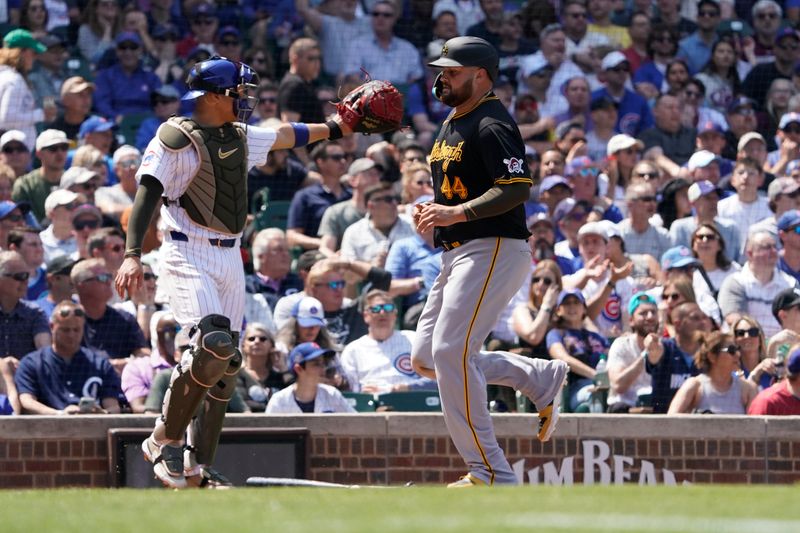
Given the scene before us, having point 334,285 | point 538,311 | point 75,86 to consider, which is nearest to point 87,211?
point 334,285

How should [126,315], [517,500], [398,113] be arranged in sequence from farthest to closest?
[126,315] → [398,113] → [517,500]

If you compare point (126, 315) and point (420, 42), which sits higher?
point (420, 42)

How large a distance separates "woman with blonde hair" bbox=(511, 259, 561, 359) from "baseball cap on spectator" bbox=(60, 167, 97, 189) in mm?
3517

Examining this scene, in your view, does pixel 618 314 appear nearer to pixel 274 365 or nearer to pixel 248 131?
pixel 274 365

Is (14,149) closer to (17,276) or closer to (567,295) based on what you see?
(17,276)

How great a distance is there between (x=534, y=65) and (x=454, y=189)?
8423 mm

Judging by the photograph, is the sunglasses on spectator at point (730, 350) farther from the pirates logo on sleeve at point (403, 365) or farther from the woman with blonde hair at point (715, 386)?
the pirates logo on sleeve at point (403, 365)

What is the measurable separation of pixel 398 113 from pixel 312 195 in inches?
183

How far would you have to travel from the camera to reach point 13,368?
953 centimetres

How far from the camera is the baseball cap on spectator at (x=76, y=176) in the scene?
11820mm

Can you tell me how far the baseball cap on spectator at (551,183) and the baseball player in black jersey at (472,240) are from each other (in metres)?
5.58

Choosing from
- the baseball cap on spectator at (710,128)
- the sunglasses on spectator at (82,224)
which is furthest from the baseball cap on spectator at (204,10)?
the baseball cap on spectator at (710,128)

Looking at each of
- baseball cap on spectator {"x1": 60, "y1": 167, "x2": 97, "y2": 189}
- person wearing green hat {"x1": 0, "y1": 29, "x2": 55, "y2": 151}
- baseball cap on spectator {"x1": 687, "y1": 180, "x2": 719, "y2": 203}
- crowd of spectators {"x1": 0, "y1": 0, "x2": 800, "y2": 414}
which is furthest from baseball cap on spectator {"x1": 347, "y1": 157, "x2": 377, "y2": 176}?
person wearing green hat {"x1": 0, "y1": 29, "x2": 55, "y2": 151}

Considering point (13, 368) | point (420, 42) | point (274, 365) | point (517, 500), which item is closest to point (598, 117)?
point (420, 42)
